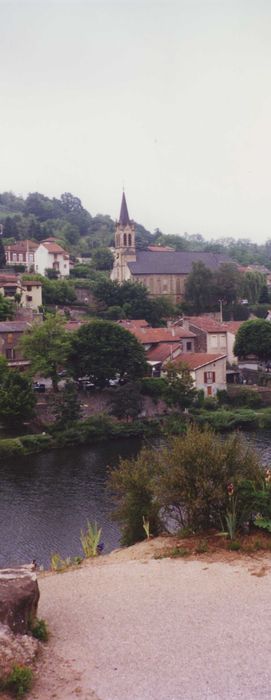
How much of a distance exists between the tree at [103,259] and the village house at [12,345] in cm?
3722

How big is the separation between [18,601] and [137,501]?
6.34 meters

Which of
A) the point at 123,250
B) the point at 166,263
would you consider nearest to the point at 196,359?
the point at 166,263

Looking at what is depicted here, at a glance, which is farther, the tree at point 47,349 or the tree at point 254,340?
the tree at point 254,340

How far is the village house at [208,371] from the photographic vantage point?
140 ft

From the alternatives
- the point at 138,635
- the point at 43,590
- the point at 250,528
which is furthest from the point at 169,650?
the point at 250,528

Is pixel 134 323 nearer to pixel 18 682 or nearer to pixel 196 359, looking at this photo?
pixel 196 359

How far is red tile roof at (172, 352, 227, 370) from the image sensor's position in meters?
42.6

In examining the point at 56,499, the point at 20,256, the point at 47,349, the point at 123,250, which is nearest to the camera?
the point at 56,499

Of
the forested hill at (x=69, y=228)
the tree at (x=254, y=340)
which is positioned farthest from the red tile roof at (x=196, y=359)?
the forested hill at (x=69, y=228)

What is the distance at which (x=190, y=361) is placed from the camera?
43562 millimetres

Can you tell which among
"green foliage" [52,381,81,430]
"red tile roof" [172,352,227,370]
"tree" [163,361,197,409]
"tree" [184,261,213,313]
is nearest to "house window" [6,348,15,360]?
"green foliage" [52,381,81,430]

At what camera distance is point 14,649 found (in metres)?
8.80

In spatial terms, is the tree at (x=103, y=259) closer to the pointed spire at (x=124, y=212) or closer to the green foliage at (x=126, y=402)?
the pointed spire at (x=124, y=212)

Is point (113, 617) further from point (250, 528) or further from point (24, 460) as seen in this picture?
point (24, 460)
